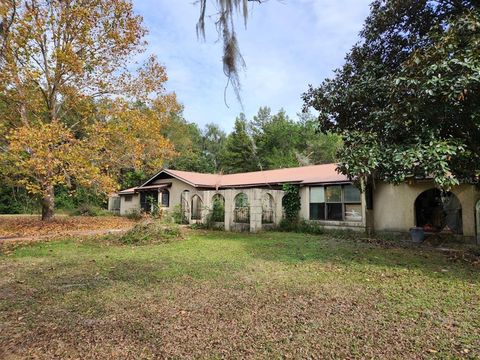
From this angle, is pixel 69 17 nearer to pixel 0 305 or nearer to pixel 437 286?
pixel 0 305

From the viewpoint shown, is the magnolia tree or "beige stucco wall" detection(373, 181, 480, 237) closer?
"beige stucco wall" detection(373, 181, 480, 237)

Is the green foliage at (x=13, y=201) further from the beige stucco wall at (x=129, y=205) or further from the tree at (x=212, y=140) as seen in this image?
the tree at (x=212, y=140)

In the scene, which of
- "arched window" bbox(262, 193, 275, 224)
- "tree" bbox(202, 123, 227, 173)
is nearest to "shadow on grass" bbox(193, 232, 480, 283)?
"arched window" bbox(262, 193, 275, 224)

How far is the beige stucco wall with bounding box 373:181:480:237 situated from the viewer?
11.8m

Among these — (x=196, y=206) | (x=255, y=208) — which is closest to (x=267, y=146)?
(x=196, y=206)

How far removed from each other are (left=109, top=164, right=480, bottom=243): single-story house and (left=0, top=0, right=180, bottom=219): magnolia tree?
211 inches

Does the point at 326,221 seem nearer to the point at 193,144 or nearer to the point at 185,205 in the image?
the point at 185,205

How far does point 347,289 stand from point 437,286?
1.78 metres

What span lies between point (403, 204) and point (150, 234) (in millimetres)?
10342

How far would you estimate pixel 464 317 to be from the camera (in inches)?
177

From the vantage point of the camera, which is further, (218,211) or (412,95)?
(218,211)

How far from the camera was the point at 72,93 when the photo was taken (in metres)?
17.6

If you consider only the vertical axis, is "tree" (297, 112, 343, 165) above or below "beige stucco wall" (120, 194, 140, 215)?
above

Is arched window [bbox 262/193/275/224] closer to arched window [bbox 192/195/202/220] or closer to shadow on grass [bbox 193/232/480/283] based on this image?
arched window [bbox 192/195/202/220]
